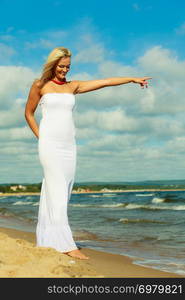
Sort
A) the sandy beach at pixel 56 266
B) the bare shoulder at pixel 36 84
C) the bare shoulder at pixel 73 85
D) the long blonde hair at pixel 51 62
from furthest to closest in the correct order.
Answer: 1. the bare shoulder at pixel 73 85
2. the bare shoulder at pixel 36 84
3. the long blonde hair at pixel 51 62
4. the sandy beach at pixel 56 266

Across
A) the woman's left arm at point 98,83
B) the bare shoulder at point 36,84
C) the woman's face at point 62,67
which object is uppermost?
the woman's face at point 62,67

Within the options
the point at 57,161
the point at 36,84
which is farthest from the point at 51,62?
the point at 57,161

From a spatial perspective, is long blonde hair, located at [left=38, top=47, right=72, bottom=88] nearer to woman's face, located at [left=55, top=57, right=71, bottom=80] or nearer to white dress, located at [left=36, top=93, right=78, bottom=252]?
woman's face, located at [left=55, top=57, right=71, bottom=80]

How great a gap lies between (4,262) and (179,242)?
4997mm

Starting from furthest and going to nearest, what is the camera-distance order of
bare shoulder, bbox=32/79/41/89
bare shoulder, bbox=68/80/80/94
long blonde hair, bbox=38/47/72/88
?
bare shoulder, bbox=68/80/80/94 → bare shoulder, bbox=32/79/41/89 → long blonde hair, bbox=38/47/72/88

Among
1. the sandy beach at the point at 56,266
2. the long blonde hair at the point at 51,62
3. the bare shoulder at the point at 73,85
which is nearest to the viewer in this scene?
the sandy beach at the point at 56,266

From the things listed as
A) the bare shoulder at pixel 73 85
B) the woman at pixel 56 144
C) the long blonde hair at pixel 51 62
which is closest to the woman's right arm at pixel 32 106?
the woman at pixel 56 144

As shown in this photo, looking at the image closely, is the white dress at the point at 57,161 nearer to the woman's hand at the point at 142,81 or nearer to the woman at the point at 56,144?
the woman at the point at 56,144

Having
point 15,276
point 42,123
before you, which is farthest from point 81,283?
point 42,123

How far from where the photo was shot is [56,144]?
553cm

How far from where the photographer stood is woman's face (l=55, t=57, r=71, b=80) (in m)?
5.50

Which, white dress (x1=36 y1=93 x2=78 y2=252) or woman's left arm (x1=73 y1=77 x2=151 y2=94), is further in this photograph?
woman's left arm (x1=73 y1=77 x2=151 y2=94)

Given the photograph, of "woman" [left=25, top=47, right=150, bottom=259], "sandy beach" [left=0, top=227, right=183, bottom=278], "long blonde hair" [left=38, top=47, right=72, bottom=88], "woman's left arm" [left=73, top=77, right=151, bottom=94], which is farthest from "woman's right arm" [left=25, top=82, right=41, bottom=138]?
"sandy beach" [left=0, top=227, right=183, bottom=278]

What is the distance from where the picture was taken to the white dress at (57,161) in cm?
553
